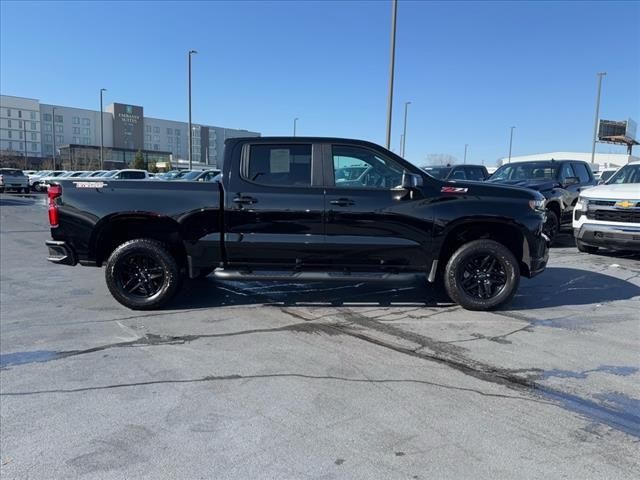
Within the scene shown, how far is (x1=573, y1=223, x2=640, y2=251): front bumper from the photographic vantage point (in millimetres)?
8602

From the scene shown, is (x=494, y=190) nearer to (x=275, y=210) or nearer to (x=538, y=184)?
(x=275, y=210)

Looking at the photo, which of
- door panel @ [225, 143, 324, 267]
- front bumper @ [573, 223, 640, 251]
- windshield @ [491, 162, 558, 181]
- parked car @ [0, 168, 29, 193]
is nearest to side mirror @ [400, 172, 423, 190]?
door panel @ [225, 143, 324, 267]

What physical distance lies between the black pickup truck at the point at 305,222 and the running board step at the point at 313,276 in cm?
1

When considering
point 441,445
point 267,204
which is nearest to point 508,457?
point 441,445

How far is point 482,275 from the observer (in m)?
5.81

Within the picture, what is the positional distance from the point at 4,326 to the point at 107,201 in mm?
1737

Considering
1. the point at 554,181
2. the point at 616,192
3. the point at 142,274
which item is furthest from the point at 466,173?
the point at 142,274

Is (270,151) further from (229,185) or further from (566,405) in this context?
(566,405)

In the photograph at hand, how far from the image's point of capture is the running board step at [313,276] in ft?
18.5

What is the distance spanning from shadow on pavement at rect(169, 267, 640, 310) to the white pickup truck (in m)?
1.54

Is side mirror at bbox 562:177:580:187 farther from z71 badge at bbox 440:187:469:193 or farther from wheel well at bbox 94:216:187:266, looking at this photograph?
wheel well at bbox 94:216:187:266

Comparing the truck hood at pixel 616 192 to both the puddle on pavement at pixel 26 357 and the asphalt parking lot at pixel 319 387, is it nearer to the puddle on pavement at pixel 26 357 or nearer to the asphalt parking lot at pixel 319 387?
the asphalt parking lot at pixel 319 387

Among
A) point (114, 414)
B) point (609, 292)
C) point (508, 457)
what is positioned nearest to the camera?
point (508, 457)

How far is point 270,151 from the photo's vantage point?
5.81 m
